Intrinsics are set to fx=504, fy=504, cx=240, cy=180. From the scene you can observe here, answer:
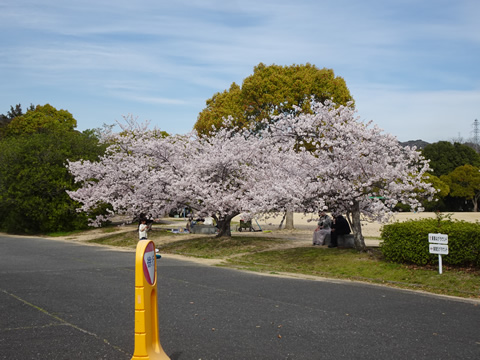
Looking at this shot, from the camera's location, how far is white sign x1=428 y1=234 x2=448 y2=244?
43.0 ft

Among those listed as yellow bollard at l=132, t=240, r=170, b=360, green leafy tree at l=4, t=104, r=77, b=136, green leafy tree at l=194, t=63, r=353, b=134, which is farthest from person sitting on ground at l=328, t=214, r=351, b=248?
green leafy tree at l=4, t=104, r=77, b=136

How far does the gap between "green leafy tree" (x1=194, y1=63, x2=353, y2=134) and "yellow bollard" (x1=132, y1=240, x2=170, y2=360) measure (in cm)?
3035

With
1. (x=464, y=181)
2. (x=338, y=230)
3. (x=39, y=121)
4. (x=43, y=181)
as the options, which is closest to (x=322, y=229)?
(x=338, y=230)

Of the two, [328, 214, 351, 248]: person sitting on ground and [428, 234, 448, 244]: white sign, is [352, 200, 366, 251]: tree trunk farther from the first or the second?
[428, 234, 448, 244]: white sign

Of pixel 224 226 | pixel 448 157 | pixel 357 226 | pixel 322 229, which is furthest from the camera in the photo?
pixel 448 157

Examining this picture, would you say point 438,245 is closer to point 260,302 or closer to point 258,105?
point 260,302

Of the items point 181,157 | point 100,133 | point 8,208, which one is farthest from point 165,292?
point 100,133

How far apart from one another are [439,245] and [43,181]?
30.9 m

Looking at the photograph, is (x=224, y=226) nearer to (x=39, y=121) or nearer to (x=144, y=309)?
(x=144, y=309)

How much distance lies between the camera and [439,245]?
519 inches

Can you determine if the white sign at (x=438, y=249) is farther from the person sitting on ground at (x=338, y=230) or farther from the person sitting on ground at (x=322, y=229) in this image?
the person sitting on ground at (x=322, y=229)

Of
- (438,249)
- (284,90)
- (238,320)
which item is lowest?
(238,320)

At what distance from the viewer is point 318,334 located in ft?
24.3

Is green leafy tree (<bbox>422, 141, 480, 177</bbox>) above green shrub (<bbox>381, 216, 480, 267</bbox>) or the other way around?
above
